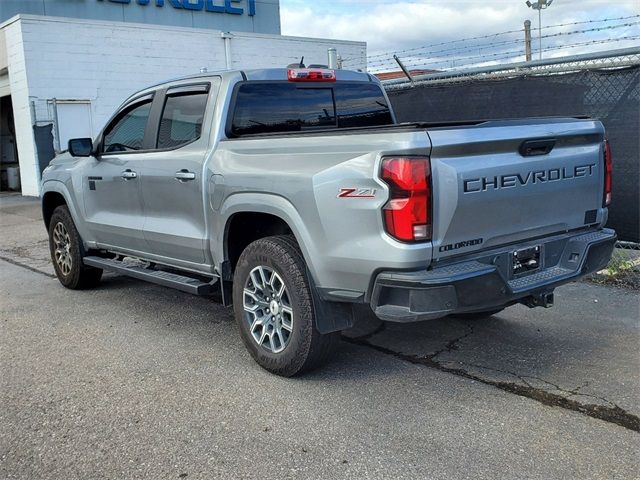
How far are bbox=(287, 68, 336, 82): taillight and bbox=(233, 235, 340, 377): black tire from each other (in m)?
1.50

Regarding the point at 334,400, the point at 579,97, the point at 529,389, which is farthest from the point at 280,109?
the point at 579,97

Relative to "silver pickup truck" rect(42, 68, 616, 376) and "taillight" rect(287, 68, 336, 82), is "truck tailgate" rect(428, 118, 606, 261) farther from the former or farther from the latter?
"taillight" rect(287, 68, 336, 82)

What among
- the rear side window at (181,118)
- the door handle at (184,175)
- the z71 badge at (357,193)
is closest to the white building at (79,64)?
the rear side window at (181,118)

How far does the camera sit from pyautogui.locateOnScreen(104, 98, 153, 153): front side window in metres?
5.40

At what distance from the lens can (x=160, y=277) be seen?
5062 millimetres

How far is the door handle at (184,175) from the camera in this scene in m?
4.61

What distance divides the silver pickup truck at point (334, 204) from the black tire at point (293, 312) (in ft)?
0.03

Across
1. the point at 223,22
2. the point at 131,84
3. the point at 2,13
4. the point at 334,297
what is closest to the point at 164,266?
the point at 334,297

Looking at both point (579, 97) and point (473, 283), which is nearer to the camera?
point (473, 283)

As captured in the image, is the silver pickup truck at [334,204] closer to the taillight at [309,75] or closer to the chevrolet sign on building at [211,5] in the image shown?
the taillight at [309,75]

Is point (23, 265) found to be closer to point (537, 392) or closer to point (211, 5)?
point (537, 392)

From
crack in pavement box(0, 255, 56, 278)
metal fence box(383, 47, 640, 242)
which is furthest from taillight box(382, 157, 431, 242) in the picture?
crack in pavement box(0, 255, 56, 278)

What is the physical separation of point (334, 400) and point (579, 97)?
4917mm

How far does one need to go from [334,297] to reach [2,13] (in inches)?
810
